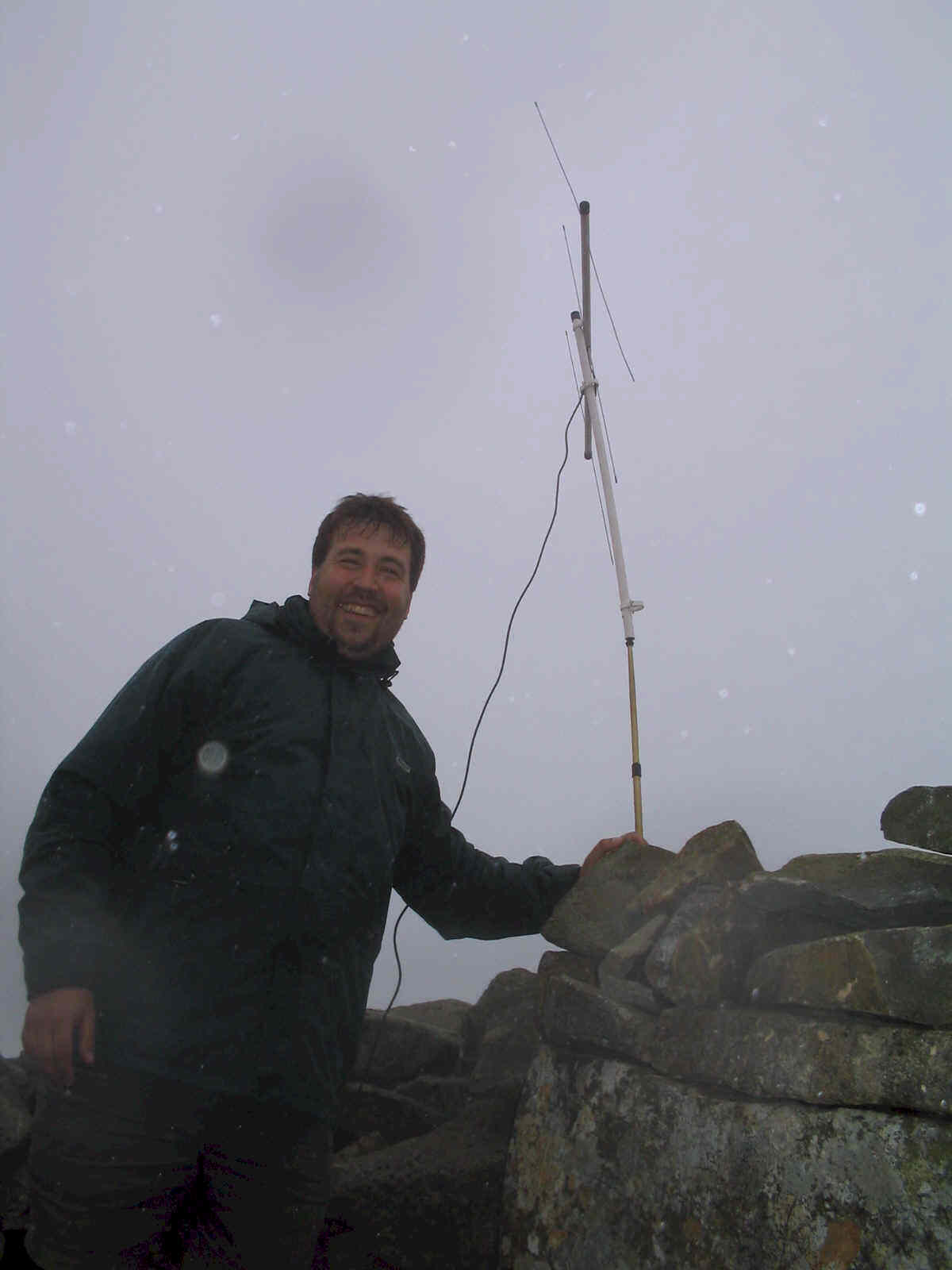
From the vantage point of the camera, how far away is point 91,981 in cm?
256

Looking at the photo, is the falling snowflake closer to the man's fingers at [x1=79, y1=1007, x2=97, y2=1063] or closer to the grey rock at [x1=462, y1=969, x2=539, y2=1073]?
the man's fingers at [x1=79, y1=1007, x2=97, y2=1063]

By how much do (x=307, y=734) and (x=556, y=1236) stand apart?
236 cm

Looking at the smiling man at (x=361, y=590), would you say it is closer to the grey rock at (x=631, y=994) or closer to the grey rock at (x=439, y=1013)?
the grey rock at (x=631, y=994)

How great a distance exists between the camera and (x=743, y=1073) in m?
3.23

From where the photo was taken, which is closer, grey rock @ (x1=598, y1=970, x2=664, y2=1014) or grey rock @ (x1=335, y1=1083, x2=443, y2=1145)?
grey rock @ (x1=598, y1=970, x2=664, y2=1014)

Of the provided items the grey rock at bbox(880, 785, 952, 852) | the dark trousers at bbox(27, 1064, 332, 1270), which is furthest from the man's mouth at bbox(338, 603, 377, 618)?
the grey rock at bbox(880, 785, 952, 852)

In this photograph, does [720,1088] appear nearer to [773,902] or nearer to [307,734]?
[773,902]

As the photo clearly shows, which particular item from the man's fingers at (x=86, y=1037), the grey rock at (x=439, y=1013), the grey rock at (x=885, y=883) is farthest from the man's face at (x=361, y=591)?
the grey rock at (x=439, y=1013)

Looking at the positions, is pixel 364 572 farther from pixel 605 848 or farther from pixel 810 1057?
pixel 810 1057

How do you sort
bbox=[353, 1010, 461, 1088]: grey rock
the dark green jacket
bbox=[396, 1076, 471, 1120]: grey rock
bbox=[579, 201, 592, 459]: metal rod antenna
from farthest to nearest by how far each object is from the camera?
bbox=[579, 201, 592, 459]: metal rod antenna
bbox=[353, 1010, 461, 1088]: grey rock
bbox=[396, 1076, 471, 1120]: grey rock
the dark green jacket

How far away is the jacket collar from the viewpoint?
138 inches

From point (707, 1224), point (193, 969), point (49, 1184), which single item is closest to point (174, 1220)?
point (49, 1184)

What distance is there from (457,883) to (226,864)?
1459 millimetres

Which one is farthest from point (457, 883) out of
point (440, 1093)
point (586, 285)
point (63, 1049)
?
point (586, 285)
